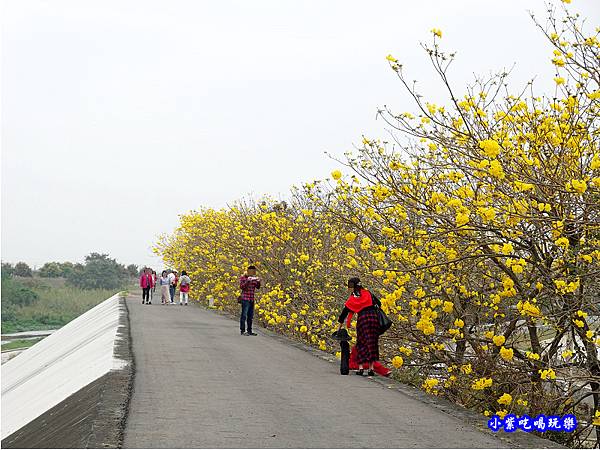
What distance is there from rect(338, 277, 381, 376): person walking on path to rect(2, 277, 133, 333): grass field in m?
57.1

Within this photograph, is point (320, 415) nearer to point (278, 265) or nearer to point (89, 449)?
point (89, 449)

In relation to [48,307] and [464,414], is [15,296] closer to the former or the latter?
[48,307]

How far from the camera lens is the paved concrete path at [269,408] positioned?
24.6 feet

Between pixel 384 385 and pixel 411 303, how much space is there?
1581 millimetres

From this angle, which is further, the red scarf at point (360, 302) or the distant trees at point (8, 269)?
the distant trees at point (8, 269)

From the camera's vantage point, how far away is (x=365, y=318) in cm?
1118

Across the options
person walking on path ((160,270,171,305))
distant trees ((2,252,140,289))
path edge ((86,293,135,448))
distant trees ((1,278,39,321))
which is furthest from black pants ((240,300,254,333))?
distant trees ((2,252,140,289))

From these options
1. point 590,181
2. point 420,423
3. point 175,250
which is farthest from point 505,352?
point 175,250

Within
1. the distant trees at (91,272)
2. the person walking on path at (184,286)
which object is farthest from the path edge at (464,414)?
the distant trees at (91,272)

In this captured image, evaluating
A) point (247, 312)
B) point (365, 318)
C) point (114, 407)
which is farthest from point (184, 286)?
point (114, 407)

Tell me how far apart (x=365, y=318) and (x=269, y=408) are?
264cm

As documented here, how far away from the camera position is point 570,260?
8.39m

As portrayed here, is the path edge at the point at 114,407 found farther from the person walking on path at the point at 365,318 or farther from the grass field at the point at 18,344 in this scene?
the grass field at the point at 18,344

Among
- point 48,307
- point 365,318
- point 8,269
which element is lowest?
point 48,307
